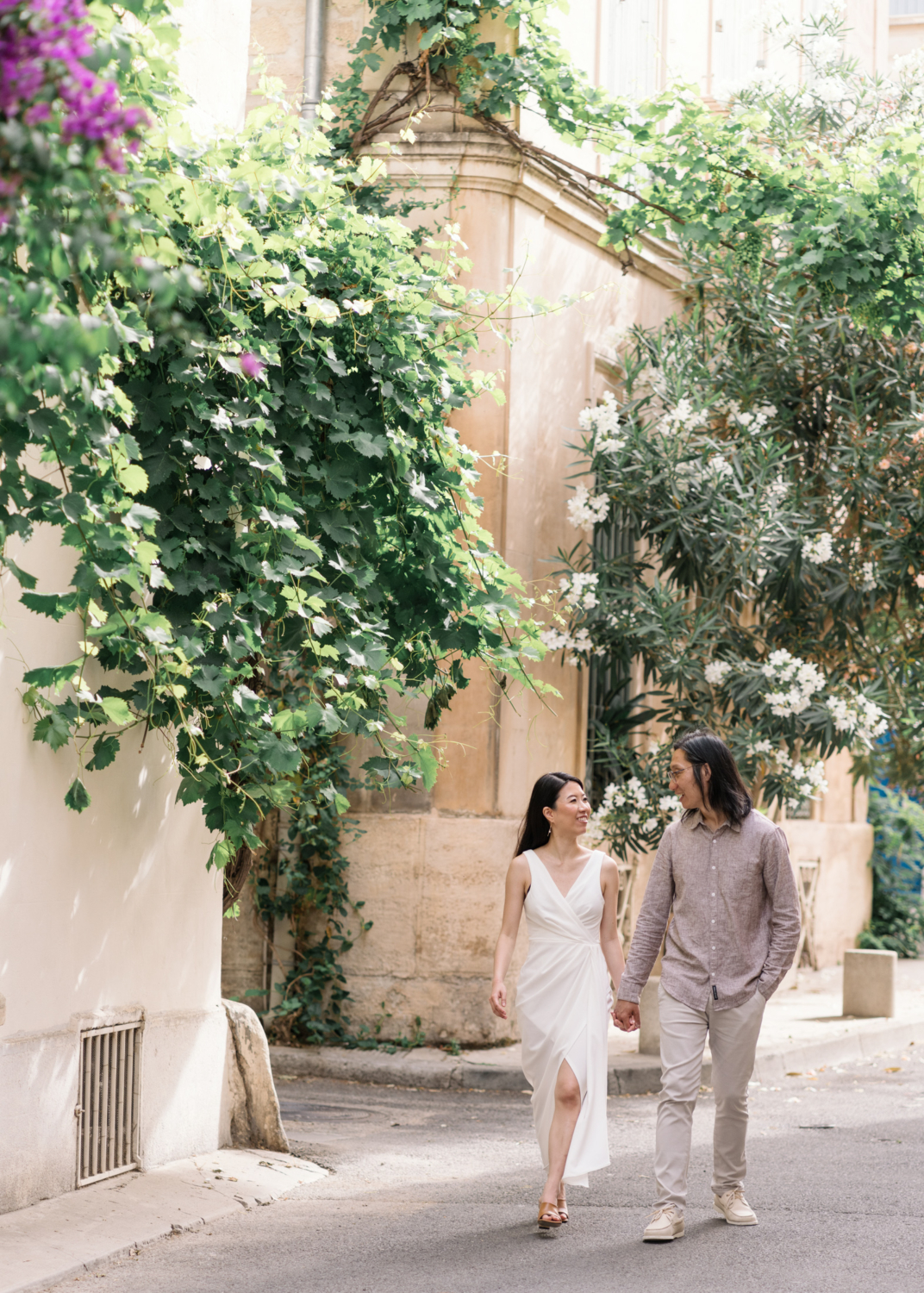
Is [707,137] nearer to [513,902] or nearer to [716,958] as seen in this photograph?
[513,902]

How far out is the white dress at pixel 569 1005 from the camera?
593cm

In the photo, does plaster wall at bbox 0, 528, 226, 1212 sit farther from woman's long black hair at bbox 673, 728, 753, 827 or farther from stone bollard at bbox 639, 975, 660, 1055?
stone bollard at bbox 639, 975, 660, 1055

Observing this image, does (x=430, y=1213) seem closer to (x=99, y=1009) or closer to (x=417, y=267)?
(x=99, y=1009)

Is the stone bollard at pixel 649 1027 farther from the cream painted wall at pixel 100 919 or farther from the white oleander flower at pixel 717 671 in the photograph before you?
the cream painted wall at pixel 100 919

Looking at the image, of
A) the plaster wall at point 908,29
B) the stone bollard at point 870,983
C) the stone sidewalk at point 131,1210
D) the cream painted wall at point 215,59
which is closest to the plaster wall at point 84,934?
the stone sidewalk at point 131,1210

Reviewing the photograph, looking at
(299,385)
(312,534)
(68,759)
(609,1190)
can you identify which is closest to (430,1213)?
(609,1190)

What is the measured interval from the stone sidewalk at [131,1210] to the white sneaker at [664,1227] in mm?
1700

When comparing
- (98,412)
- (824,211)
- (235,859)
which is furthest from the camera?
(824,211)

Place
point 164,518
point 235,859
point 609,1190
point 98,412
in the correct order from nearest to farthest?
point 98,412
point 164,518
point 609,1190
point 235,859

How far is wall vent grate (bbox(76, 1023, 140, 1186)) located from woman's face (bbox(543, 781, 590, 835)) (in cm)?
201

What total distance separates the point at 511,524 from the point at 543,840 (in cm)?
472

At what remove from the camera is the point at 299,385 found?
600 cm

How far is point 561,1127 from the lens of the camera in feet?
19.3

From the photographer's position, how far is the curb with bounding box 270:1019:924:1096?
9523 millimetres
